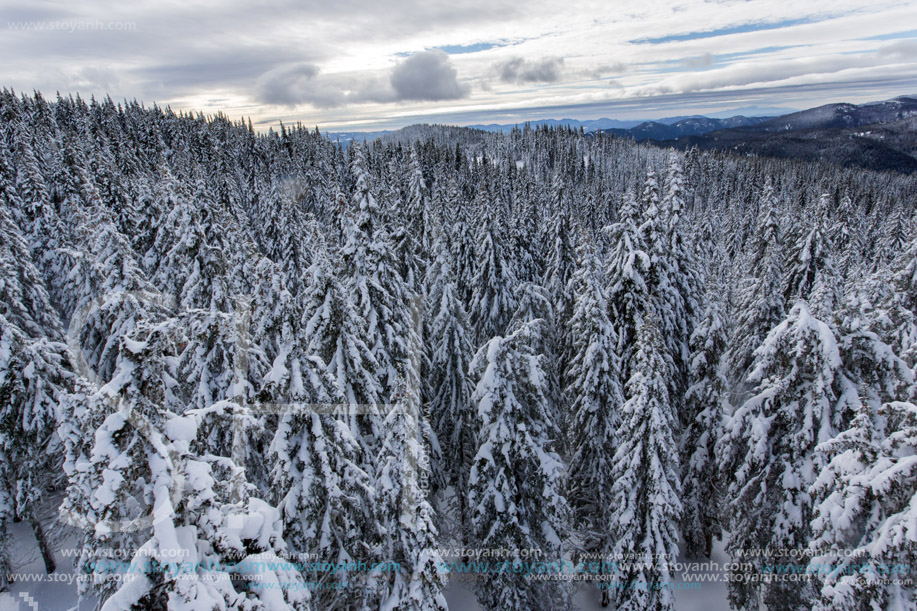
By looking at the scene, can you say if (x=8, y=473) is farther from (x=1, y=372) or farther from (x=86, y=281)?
(x=86, y=281)

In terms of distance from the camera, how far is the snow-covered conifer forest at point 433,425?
5.20 metres

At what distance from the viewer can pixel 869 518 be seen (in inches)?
334

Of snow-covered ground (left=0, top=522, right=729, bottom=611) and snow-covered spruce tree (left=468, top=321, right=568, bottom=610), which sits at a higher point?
snow-covered spruce tree (left=468, top=321, right=568, bottom=610)

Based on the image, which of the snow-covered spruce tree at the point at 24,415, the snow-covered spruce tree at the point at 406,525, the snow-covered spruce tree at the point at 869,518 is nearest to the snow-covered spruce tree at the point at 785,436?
the snow-covered spruce tree at the point at 869,518

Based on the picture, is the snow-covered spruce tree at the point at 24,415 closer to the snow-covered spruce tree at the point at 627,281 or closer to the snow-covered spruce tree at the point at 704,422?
the snow-covered spruce tree at the point at 627,281

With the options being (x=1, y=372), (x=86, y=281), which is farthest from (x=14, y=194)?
(x=1, y=372)

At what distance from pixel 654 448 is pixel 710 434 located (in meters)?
5.93

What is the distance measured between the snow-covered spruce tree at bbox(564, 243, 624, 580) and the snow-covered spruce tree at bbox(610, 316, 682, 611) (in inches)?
63.6

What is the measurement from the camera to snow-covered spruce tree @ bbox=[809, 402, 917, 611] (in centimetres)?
762

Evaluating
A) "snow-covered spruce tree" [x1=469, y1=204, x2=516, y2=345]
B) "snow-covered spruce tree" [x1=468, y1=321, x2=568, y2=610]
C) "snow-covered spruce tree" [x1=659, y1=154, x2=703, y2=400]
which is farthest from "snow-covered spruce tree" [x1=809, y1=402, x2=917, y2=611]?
"snow-covered spruce tree" [x1=469, y1=204, x2=516, y2=345]

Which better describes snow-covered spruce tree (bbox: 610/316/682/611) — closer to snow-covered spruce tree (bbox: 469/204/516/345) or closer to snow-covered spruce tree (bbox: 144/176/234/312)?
snow-covered spruce tree (bbox: 469/204/516/345)

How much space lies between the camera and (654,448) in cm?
1373

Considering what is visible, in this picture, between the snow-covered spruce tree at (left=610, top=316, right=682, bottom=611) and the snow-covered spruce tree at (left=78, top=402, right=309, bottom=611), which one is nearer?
the snow-covered spruce tree at (left=78, top=402, right=309, bottom=611)

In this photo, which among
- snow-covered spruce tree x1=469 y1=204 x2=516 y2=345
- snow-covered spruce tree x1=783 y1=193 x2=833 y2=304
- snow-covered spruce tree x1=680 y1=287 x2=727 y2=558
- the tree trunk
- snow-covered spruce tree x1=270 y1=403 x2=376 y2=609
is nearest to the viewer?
snow-covered spruce tree x1=270 y1=403 x2=376 y2=609
